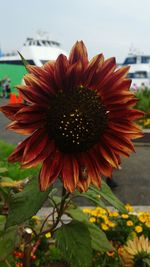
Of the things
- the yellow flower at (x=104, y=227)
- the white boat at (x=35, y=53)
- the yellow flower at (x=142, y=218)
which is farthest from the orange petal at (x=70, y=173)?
the white boat at (x=35, y=53)

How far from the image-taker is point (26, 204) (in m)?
1.29

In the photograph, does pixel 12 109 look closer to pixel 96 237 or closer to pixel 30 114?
Answer: pixel 30 114

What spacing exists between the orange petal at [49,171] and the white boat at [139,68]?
157 feet

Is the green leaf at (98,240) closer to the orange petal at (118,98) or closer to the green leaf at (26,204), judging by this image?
the green leaf at (26,204)

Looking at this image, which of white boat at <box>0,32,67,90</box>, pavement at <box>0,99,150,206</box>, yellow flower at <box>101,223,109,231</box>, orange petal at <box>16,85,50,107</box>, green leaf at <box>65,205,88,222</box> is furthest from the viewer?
white boat at <box>0,32,67,90</box>

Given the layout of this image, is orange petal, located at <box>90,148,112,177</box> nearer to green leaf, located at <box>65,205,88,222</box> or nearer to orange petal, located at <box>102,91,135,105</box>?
orange petal, located at <box>102,91,135,105</box>

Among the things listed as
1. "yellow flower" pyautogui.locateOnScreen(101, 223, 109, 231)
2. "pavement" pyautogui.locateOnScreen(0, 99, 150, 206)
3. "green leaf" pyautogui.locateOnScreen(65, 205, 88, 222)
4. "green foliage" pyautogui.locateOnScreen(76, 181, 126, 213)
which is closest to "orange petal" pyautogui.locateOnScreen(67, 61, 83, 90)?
"green foliage" pyautogui.locateOnScreen(76, 181, 126, 213)

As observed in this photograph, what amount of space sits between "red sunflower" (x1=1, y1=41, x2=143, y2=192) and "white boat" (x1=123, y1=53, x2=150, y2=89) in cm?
4766

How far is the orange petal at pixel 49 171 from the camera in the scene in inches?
45.5

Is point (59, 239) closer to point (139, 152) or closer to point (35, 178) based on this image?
point (35, 178)

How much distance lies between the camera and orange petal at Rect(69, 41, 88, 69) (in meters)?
1.20

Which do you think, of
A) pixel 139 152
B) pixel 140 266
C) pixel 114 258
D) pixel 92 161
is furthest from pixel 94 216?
pixel 139 152

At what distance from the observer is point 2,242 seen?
1.53 meters

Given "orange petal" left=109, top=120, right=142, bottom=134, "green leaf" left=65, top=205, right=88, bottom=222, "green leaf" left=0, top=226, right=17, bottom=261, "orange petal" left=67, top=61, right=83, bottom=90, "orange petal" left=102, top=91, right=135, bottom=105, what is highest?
"orange petal" left=67, top=61, right=83, bottom=90
